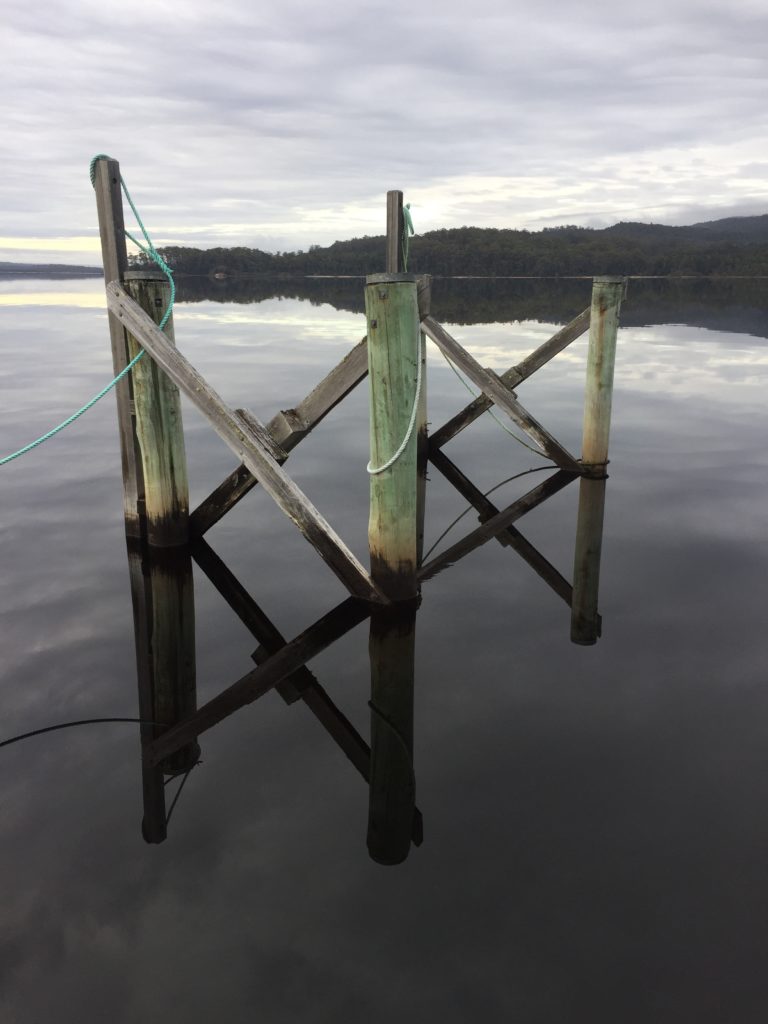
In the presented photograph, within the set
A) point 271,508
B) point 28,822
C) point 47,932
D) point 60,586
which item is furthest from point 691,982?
point 271,508

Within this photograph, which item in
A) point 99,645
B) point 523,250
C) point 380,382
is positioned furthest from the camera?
point 523,250

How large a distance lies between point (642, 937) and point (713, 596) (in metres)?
4.20

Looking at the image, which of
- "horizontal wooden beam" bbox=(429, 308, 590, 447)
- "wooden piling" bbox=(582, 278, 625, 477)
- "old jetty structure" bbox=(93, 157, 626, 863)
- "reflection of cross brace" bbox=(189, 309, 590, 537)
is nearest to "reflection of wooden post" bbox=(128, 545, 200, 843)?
"old jetty structure" bbox=(93, 157, 626, 863)

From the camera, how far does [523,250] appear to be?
135 metres

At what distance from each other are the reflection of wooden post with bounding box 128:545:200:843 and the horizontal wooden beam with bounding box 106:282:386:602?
1405 millimetres

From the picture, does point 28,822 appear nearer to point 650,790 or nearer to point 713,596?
point 650,790

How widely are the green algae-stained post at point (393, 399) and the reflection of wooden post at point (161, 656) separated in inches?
73.3

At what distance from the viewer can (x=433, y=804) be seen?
163 inches

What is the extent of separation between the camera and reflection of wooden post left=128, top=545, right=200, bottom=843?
4453 millimetres

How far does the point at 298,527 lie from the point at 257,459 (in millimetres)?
630

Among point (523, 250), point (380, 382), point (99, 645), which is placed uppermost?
point (523, 250)

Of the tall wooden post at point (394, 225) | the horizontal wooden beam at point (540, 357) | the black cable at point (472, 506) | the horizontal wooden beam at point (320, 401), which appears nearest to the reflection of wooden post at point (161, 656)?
the horizontal wooden beam at point (320, 401)

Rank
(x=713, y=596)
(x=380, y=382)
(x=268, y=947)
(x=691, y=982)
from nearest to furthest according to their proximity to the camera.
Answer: (x=691, y=982) → (x=268, y=947) → (x=380, y=382) → (x=713, y=596)

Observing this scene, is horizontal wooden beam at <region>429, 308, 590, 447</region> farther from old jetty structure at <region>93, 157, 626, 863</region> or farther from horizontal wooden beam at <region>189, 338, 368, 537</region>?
horizontal wooden beam at <region>189, 338, 368, 537</region>
